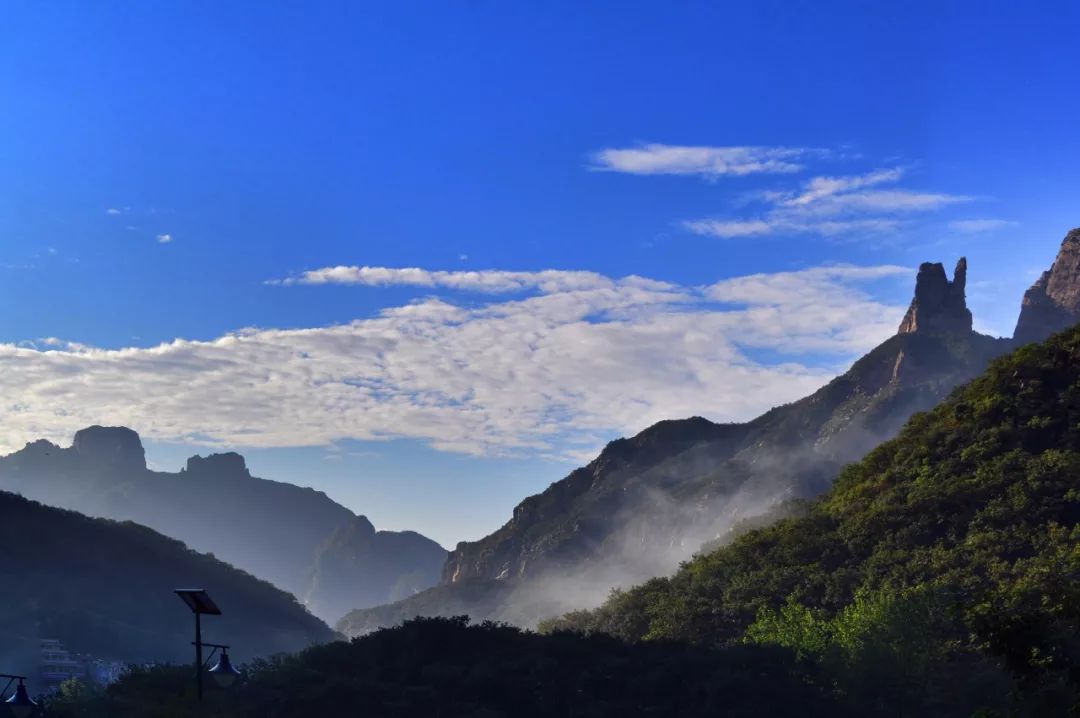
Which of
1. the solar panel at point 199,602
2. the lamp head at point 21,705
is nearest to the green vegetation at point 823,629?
the lamp head at point 21,705

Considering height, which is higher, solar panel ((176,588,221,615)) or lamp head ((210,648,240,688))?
solar panel ((176,588,221,615))

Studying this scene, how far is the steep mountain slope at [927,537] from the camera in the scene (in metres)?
77.2

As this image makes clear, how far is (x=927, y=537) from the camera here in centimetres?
8975

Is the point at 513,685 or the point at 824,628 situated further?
the point at 824,628

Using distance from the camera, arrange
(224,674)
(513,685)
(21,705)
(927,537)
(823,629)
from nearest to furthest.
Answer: (224,674) → (21,705) → (513,685) → (823,629) → (927,537)

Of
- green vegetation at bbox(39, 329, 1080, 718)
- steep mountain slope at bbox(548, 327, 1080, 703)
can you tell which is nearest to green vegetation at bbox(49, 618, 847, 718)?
green vegetation at bbox(39, 329, 1080, 718)

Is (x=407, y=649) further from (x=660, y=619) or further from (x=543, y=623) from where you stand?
(x=543, y=623)

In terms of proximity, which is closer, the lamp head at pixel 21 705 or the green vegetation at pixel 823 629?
the lamp head at pixel 21 705

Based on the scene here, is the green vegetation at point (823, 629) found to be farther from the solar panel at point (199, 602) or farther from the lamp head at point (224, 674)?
the lamp head at point (224, 674)

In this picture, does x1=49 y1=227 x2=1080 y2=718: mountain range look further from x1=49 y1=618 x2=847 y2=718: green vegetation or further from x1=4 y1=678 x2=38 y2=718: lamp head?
x1=4 y1=678 x2=38 y2=718: lamp head

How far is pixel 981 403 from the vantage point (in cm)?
10231

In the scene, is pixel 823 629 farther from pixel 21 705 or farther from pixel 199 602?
pixel 21 705

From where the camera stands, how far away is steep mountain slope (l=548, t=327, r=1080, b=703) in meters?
77.2

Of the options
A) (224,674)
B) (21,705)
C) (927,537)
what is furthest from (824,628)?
(21,705)
